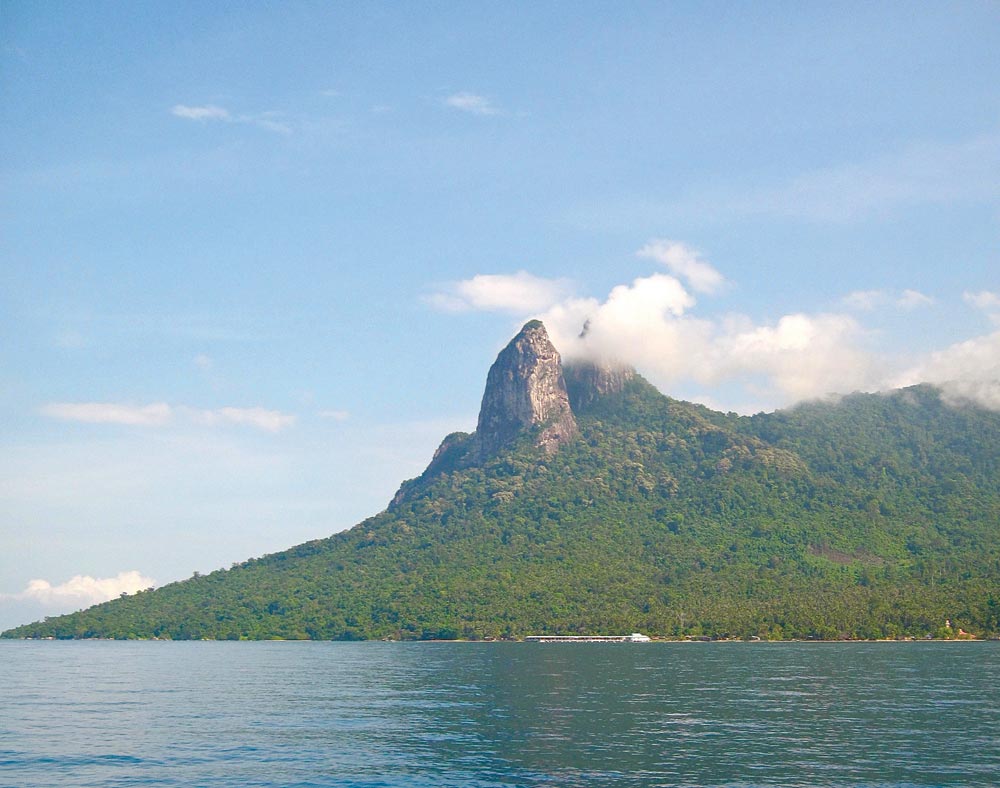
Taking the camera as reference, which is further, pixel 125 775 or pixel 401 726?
pixel 401 726

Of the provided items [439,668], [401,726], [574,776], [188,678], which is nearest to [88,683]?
[188,678]

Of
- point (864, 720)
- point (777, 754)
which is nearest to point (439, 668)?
point (864, 720)

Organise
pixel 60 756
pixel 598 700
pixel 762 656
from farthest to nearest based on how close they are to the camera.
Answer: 1. pixel 762 656
2. pixel 598 700
3. pixel 60 756

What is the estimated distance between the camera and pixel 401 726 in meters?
90.8

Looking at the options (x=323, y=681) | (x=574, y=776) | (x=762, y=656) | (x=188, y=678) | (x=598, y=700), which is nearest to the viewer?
(x=574, y=776)

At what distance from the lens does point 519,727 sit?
289ft

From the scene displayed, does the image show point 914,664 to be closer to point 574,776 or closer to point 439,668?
point 439,668

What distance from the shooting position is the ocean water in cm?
6775

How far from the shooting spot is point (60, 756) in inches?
3004

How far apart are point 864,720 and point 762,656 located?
308 feet

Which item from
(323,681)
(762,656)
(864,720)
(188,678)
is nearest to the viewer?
(864,720)

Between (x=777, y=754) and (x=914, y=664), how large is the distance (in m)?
93.8

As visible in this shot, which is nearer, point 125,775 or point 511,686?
point 125,775

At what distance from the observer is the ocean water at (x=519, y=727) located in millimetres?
67750
